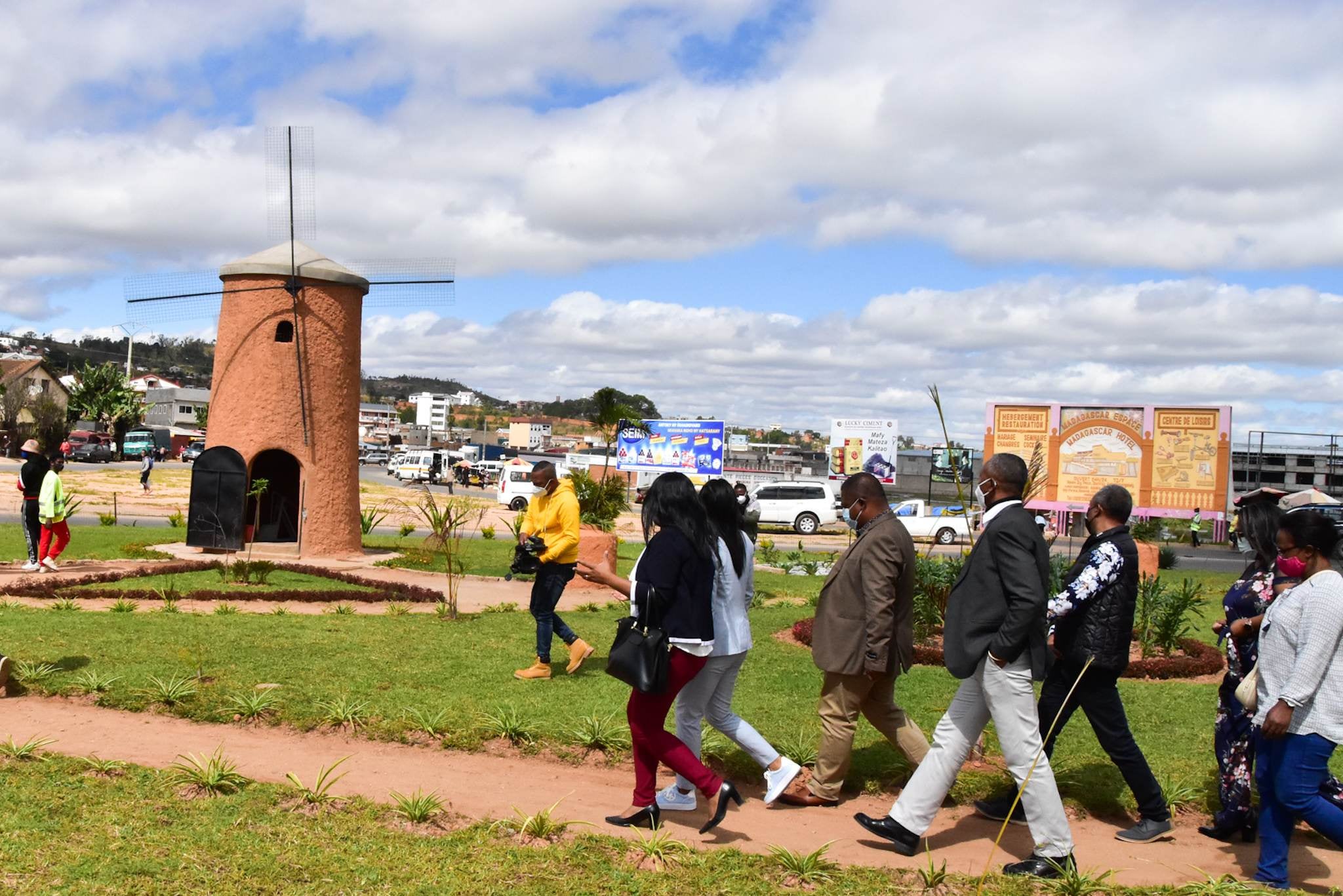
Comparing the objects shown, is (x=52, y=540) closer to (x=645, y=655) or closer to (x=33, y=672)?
(x=33, y=672)

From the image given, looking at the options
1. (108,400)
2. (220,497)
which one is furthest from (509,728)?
(108,400)

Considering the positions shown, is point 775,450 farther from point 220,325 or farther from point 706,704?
point 706,704

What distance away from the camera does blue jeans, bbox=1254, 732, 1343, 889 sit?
4.43 meters

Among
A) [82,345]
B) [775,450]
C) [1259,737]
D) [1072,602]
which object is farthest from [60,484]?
[82,345]

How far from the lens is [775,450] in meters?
87.6

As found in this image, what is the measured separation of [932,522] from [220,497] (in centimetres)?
2242

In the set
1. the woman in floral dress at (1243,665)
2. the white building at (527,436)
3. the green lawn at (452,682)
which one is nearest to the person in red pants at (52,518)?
Result: the green lawn at (452,682)

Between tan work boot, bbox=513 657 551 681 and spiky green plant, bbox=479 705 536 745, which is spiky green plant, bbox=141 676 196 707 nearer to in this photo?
spiky green plant, bbox=479 705 536 745

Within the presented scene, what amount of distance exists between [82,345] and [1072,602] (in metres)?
187

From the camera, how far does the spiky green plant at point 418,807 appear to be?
491 centimetres

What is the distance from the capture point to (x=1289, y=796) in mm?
4457

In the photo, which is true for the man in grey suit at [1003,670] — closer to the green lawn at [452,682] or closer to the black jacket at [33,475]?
the green lawn at [452,682]

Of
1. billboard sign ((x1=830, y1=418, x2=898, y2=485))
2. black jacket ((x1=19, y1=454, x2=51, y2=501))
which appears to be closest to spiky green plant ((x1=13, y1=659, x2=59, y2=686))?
black jacket ((x1=19, y1=454, x2=51, y2=501))

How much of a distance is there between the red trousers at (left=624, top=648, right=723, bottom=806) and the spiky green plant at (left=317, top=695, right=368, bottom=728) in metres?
2.38
